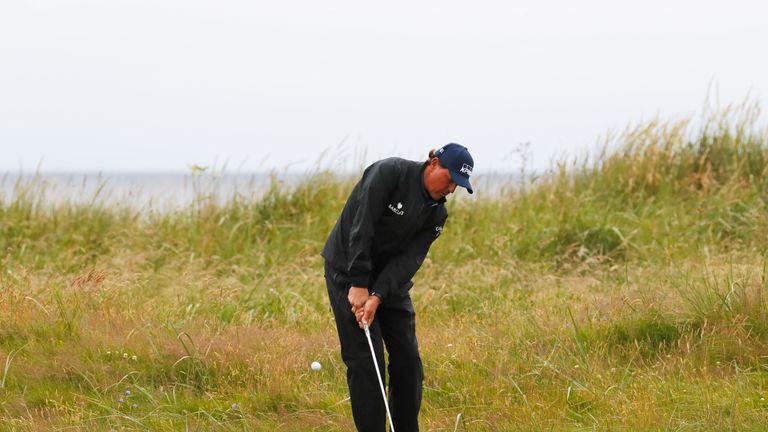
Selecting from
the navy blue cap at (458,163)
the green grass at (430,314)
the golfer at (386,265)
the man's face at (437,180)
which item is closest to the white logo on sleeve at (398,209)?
the golfer at (386,265)

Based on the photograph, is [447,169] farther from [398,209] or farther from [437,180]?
[398,209]

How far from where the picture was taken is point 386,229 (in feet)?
16.3

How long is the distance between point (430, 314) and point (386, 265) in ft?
10.3

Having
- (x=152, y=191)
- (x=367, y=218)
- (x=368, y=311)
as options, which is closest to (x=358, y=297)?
(x=368, y=311)

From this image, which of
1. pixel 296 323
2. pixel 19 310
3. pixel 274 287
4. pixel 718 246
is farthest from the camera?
pixel 718 246

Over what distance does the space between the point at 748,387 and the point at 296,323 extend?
3.41m

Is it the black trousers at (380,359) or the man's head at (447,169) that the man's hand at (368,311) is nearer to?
the black trousers at (380,359)

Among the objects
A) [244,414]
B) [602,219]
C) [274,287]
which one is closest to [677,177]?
[602,219]

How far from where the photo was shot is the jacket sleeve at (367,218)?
478cm

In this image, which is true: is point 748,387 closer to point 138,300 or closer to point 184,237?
point 138,300

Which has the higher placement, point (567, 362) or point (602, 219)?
point (602, 219)

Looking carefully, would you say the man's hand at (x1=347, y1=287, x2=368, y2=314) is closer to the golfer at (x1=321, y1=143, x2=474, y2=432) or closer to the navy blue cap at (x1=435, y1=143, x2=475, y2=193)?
the golfer at (x1=321, y1=143, x2=474, y2=432)

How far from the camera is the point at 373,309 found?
4762mm

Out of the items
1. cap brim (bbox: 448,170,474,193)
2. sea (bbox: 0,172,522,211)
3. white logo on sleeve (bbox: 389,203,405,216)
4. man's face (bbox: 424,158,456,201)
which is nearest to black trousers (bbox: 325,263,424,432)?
white logo on sleeve (bbox: 389,203,405,216)
